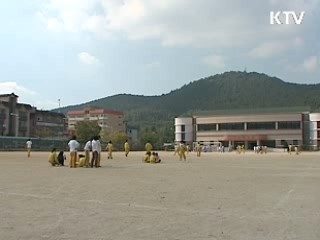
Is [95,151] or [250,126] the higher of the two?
[250,126]

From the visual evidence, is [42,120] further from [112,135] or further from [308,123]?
[308,123]

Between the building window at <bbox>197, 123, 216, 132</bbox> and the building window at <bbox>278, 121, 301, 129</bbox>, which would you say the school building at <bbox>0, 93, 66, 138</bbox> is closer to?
the building window at <bbox>197, 123, 216, 132</bbox>

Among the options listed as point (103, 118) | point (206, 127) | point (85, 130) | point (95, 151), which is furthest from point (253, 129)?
point (95, 151)

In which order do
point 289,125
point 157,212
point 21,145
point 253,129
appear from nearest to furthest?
point 157,212 → point 21,145 → point 289,125 → point 253,129

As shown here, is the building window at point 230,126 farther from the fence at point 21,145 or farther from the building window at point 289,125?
the fence at point 21,145

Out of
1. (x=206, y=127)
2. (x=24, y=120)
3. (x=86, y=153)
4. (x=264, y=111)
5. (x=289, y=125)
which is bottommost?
(x=86, y=153)

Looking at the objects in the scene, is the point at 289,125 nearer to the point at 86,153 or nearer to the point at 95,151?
the point at 86,153

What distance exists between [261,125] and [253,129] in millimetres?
2553

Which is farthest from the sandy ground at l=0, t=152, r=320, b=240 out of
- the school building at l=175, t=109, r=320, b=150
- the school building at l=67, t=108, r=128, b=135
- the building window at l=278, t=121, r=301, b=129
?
the school building at l=67, t=108, r=128, b=135

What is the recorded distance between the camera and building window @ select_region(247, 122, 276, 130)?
12400 cm

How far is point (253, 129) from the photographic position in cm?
12631

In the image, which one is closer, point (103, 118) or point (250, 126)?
point (250, 126)

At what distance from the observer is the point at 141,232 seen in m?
7.03

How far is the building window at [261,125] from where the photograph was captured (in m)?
124
